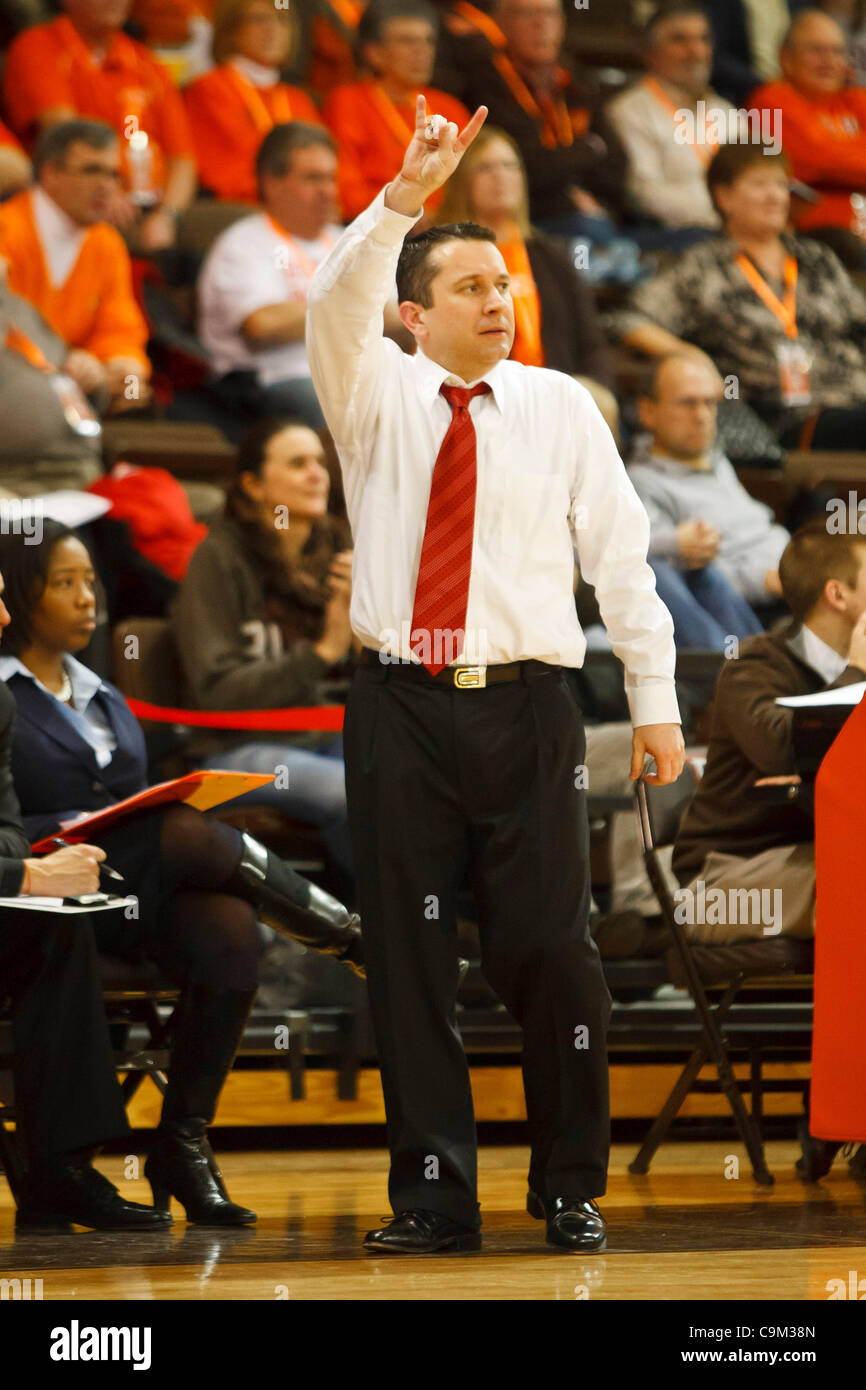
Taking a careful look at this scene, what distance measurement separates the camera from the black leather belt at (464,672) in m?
2.63

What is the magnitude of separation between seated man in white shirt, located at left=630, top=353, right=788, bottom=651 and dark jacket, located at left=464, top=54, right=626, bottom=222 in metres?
1.64

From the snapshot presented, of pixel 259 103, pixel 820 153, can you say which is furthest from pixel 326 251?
pixel 820 153

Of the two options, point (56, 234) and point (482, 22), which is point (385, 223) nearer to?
point (56, 234)

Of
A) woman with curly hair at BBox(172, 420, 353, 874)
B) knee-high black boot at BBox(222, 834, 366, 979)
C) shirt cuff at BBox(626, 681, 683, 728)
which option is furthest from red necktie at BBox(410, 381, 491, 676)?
woman with curly hair at BBox(172, 420, 353, 874)

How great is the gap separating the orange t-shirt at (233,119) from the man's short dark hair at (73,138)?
3.36 ft

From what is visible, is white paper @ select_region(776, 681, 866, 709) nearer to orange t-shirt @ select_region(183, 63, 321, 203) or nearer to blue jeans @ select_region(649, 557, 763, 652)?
blue jeans @ select_region(649, 557, 763, 652)

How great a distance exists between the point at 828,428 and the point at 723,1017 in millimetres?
2769

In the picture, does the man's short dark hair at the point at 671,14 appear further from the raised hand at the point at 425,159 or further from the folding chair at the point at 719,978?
the raised hand at the point at 425,159

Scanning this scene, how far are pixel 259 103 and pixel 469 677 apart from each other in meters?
4.05

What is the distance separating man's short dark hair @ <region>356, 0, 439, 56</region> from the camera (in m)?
6.22

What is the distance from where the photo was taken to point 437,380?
2748 millimetres

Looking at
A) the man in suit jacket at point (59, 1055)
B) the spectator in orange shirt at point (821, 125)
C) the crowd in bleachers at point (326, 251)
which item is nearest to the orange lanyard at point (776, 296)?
the crowd in bleachers at point (326, 251)

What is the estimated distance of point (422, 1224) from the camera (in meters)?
2.56
